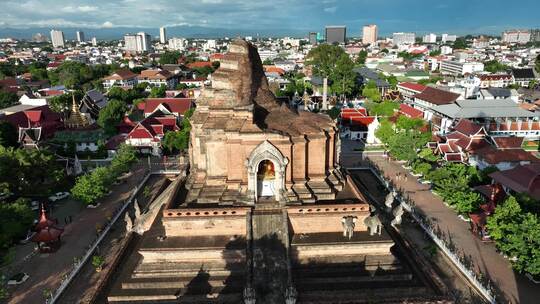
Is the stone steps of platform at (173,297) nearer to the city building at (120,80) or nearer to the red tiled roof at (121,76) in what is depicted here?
the city building at (120,80)

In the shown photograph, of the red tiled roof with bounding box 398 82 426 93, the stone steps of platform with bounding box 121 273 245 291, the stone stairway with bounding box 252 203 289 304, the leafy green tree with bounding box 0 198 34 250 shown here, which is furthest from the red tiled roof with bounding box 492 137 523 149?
the leafy green tree with bounding box 0 198 34 250

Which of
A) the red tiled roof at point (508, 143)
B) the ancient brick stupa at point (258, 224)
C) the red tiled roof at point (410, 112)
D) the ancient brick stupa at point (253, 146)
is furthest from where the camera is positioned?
the red tiled roof at point (410, 112)

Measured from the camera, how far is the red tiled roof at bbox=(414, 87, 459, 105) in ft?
240

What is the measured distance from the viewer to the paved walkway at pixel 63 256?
81.4 ft

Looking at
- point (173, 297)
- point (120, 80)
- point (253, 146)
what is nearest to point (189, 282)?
point (173, 297)

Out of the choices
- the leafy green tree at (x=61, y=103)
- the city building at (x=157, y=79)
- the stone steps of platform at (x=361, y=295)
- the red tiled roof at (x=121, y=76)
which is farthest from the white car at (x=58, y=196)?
the red tiled roof at (x=121, y=76)

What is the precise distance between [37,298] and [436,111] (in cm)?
6627

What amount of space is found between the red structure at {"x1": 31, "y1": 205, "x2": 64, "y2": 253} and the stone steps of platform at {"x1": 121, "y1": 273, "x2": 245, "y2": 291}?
37.2 ft

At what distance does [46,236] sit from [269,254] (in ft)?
60.7

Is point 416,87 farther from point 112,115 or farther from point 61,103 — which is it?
point 61,103

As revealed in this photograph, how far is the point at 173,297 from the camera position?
20953 mm

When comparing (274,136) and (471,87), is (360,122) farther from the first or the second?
(274,136)

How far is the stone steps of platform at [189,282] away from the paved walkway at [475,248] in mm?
17246

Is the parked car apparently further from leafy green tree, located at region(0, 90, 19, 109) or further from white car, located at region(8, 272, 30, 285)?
leafy green tree, located at region(0, 90, 19, 109)
